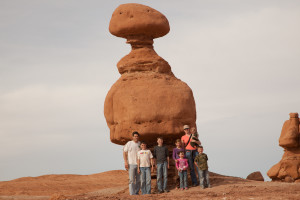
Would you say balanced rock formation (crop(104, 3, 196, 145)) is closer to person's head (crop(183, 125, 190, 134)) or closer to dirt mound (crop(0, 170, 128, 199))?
person's head (crop(183, 125, 190, 134))

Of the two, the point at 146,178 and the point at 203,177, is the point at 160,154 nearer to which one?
the point at 146,178

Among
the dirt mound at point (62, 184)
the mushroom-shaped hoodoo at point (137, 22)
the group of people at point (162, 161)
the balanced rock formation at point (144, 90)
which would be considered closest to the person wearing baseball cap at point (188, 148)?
the group of people at point (162, 161)

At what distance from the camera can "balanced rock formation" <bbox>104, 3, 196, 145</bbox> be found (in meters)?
14.4

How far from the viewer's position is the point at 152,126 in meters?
14.3

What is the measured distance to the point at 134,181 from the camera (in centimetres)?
1384

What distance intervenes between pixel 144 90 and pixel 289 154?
10633mm

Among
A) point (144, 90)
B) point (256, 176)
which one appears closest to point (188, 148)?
point (144, 90)

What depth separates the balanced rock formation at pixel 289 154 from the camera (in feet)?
69.8

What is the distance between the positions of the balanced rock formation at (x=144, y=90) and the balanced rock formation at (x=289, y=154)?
8.28 m

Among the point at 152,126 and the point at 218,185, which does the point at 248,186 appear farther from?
the point at 152,126

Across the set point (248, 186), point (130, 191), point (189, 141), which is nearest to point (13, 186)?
point (130, 191)

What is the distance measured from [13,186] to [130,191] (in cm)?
963

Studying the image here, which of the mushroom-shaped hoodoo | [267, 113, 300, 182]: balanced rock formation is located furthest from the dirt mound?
[267, 113, 300, 182]: balanced rock formation

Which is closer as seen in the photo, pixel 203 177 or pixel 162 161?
pixel 203 177
